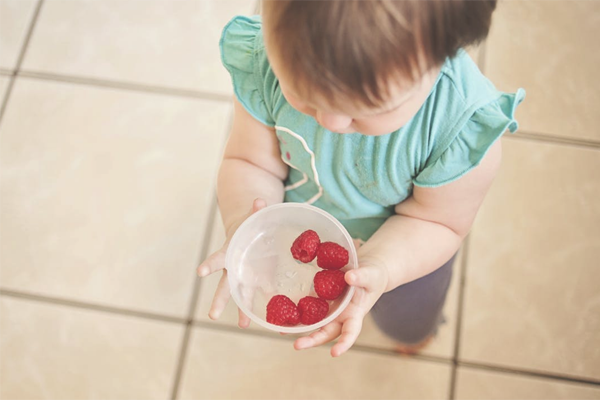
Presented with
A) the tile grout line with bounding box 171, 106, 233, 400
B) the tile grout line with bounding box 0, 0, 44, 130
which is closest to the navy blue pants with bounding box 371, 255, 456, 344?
the tile grout line with bounding box 171, 106, 233, 400

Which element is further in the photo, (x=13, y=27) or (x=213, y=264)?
(x=13, y=27)

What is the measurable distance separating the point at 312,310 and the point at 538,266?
23.0 inches

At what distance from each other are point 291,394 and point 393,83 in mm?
689

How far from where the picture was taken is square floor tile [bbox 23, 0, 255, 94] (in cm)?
113

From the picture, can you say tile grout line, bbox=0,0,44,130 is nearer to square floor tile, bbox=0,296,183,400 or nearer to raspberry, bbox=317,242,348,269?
square floor tile, bbox=0,296,183,400

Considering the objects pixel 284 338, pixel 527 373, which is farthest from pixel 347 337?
pixel 527 373

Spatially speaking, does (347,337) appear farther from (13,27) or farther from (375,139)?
(13,27)

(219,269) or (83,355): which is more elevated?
(219,269)

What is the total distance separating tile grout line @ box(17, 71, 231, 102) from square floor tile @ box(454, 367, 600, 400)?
0.69 m

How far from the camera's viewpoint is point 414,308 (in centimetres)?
79

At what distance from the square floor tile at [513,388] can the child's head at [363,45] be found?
2.16ft

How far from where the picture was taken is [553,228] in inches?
39.3

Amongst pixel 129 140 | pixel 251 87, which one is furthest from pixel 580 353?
pixel 129 140

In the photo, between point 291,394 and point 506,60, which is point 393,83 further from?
point 506,60
